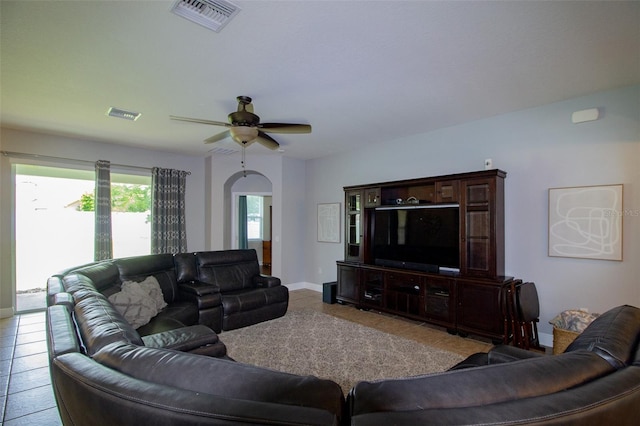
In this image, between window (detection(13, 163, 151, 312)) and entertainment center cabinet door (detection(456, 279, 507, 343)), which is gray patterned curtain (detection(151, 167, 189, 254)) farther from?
entertainment center cabinet door (detection(456, 279, 507, 343))

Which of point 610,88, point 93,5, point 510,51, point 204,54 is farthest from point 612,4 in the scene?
point 93,5

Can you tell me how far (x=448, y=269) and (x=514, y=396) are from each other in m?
3.59

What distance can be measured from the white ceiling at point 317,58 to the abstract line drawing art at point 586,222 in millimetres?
1088

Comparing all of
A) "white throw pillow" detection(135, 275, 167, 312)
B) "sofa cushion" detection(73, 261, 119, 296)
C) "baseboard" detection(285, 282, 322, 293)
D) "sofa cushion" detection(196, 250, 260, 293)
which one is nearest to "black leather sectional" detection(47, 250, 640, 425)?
"sofa cushion" detection(73, 261, 119, 296)

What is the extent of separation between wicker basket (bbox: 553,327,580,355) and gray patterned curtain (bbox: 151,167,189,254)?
604 cm

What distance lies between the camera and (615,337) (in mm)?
1337

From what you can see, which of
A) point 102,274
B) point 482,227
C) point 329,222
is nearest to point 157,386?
point 102,274

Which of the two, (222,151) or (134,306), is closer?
(134,306)

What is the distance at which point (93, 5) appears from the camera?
6.37 feet

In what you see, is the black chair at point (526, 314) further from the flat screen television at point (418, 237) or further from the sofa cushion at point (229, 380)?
the sofa cushion at point (229, 380)

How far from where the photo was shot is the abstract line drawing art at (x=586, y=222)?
3186 millimetres

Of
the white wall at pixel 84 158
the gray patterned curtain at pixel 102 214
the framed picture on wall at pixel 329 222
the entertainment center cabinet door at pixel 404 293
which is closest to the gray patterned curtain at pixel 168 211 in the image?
the white wall at pixel 84 158

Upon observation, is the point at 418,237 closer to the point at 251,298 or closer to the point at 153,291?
the point at 251,298

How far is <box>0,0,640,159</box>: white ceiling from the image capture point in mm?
2029
